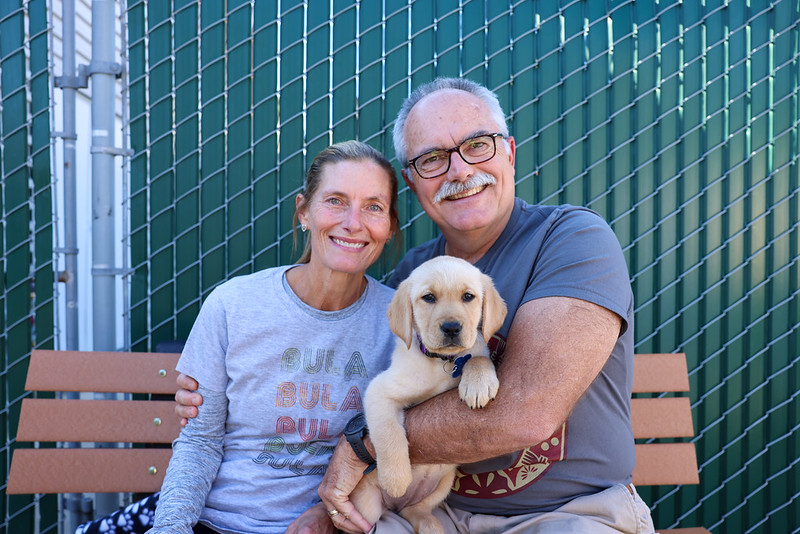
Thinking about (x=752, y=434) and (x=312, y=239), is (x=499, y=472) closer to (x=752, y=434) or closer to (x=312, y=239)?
(x=312, y=239)

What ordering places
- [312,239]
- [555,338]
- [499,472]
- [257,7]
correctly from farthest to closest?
[257,7]
[312,239]
[499,472]
[555,338]

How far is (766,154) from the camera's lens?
3.37 metres

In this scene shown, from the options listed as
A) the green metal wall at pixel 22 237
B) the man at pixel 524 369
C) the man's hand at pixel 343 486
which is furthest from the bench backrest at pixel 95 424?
the man's hand at pixel 343 486

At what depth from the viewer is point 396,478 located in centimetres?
178

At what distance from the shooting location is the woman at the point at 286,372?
6.89ft

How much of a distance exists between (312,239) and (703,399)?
253 cm

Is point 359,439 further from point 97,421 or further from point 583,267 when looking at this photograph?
point 97,421

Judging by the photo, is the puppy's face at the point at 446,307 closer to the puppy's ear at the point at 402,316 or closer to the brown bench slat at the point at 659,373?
the puppy's ear at the point at 402,316

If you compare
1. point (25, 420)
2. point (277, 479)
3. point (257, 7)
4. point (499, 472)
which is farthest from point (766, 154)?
point (25, 420)

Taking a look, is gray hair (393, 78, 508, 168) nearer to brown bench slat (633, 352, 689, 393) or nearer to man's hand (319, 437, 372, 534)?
man's hand (319, 437, 372, 534)

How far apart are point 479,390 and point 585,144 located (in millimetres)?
2031

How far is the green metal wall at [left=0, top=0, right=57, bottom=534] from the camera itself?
113 inches

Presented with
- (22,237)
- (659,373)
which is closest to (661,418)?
(659,373)

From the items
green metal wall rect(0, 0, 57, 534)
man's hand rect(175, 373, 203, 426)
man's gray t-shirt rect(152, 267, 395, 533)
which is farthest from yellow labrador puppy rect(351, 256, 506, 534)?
green metal wall rect(0, 0, 57, 534)
